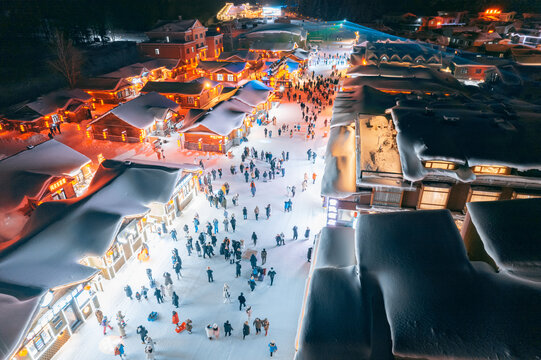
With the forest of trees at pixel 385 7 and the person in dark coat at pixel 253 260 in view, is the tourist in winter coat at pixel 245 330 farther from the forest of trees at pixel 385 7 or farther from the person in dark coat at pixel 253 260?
the forest of trees at pixel 385 7

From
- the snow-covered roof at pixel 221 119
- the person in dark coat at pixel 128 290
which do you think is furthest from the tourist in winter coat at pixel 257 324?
the snow-covered roof at pixel 221 119

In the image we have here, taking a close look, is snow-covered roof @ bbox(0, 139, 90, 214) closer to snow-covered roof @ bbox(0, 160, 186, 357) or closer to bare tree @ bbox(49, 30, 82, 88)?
snow-covered roof @ bbox(0, 160, 186, 357)

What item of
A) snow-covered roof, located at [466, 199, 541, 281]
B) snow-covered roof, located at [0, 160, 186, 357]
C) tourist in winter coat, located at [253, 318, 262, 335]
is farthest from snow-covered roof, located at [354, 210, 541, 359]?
snow-covered roof, located at [0, 160, 186, 357]

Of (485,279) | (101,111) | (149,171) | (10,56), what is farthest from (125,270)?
(10,56)

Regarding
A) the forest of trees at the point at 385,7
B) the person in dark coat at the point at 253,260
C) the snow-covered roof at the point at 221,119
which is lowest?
the person in dark coat at the point at 253,260

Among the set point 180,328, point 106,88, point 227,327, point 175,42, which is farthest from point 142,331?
point 175,42
